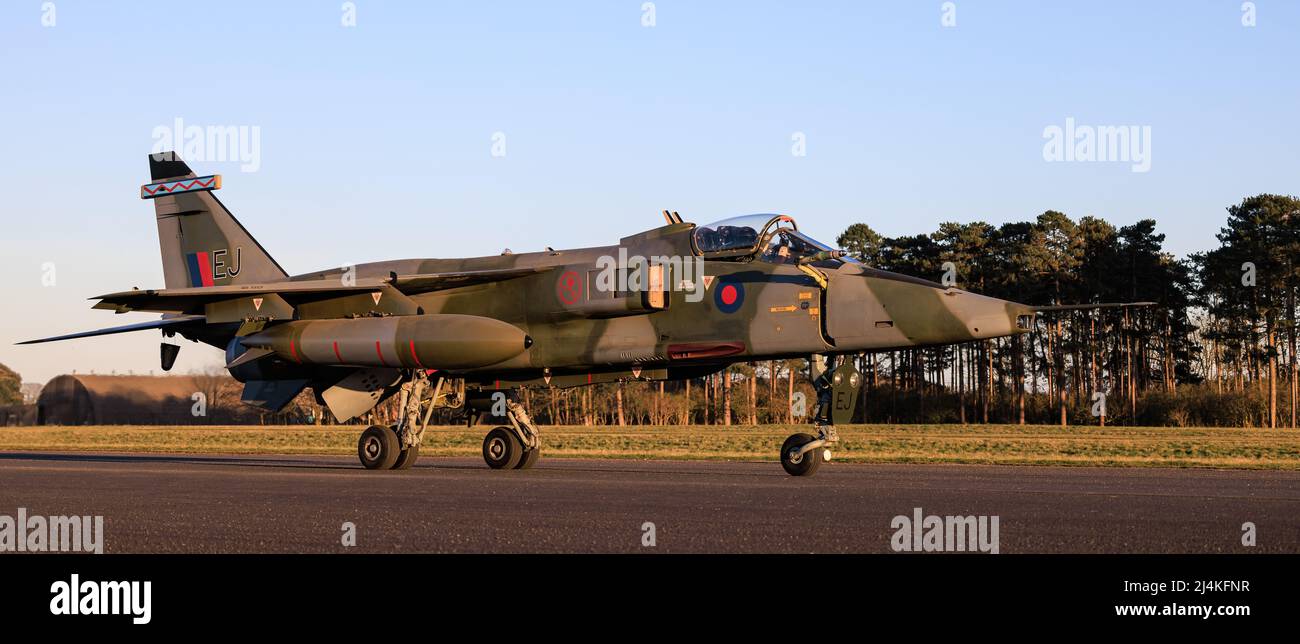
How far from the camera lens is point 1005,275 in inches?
2692

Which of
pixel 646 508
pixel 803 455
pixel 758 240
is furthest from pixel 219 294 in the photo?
pixel 646 508

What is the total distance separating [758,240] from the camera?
17.6 meters

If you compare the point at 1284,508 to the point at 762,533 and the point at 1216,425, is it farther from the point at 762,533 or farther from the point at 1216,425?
the point at 1216,425

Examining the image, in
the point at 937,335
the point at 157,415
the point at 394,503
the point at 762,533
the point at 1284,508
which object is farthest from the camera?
the point at 157,415

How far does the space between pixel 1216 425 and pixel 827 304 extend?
47128 millimetres

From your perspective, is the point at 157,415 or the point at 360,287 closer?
the point at 360,287

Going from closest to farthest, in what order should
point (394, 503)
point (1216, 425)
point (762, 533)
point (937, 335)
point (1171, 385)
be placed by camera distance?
point (762, 533) < point (394, 503) < point (937, 335) < point (1216, 425) < point (1171, 385)

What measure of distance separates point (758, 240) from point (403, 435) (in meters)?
6.50

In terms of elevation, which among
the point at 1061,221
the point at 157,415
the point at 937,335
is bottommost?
the point at 157,415

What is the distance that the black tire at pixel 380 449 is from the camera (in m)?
19.5

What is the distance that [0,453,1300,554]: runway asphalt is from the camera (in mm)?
8898

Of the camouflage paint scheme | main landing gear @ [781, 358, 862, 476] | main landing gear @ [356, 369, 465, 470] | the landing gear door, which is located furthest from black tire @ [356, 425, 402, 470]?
the landing gear door
